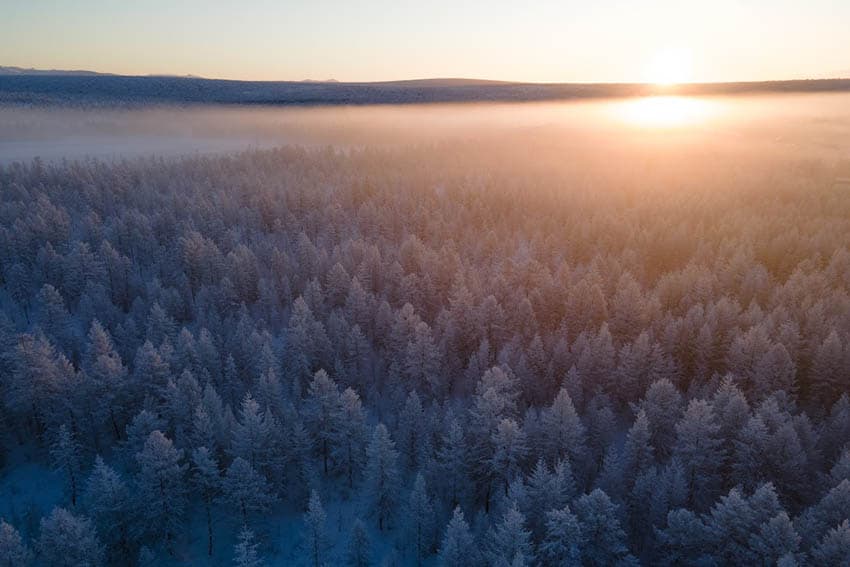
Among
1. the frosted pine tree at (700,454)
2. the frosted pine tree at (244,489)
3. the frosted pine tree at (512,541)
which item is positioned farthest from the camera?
the frosted pine tree at (244,489)

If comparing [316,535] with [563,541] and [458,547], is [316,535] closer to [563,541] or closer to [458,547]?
[458,547]

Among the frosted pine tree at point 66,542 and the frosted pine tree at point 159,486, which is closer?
the frosted pine tree at point 66,542

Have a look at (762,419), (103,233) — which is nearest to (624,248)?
(762,419)

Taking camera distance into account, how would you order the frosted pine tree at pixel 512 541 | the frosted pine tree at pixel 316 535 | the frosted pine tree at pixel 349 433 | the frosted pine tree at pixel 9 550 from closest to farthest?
the frosted pine tree at pixel 512 541 → the frosted pine tree at pixel 9 550 → the frosted pine tree at pixel 316 535 → the frosted pine tree at pixel 349 433

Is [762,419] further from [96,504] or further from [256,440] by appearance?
[96,504]

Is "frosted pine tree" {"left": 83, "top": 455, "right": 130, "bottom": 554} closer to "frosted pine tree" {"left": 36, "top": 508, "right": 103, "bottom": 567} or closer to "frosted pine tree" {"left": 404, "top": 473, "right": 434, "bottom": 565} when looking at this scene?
"frosted pine tree" {"left": 36, "top": 508, "right": 103, "bottom": 567}

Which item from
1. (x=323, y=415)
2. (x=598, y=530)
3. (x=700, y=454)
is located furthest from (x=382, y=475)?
(x=700, y=454)

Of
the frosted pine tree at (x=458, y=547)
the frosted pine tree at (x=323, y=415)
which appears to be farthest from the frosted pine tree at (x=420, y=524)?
the frosted pine tree at (x=323, y=415)

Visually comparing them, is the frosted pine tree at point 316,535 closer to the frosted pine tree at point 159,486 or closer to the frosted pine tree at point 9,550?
the frosted pine tree at point 159,486
